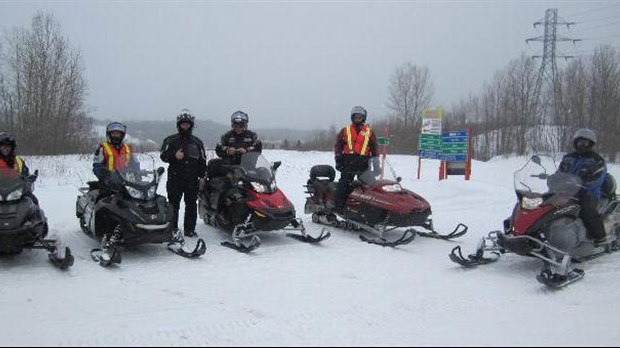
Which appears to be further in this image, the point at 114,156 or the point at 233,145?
the point at 233,145

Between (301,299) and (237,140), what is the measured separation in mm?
3882

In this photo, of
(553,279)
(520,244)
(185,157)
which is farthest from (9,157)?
(553,279)

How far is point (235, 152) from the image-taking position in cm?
784

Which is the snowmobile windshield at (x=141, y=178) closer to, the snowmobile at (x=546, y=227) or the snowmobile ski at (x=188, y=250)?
the snowmobile ski at (x=188, y=250)

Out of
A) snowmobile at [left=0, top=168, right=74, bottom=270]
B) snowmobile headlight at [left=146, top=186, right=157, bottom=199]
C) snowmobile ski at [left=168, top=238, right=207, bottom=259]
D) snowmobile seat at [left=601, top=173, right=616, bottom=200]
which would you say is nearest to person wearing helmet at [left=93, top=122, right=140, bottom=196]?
snowmobile headlight at [left=146, top=186, right=157, bottom=199]

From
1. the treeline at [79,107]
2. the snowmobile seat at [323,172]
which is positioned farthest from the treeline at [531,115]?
the snowmobile seat at [323,172]

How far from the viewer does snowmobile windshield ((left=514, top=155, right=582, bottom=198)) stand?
234 inches

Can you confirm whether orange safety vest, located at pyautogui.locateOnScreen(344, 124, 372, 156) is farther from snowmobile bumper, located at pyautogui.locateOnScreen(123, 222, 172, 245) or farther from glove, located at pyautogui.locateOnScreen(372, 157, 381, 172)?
snowmobile bumper, located at pyautogui.locateOnScreen(123, 222, 172, 245)

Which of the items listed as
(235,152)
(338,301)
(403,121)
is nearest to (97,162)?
(235,152)

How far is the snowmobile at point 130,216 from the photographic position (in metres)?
6.11

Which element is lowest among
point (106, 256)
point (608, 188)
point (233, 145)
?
point (106, 256)

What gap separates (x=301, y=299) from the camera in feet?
15.7

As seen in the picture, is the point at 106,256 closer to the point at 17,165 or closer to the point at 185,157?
the point at 17,165

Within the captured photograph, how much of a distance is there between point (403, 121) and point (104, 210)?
120ft
